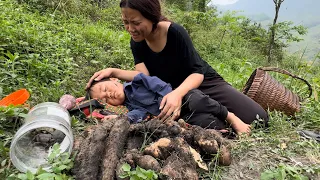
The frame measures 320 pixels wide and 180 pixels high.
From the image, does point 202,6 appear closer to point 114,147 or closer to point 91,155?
point 114,147

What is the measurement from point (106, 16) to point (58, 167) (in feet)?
20.7

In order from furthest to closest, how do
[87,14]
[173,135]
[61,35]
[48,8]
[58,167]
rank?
[87,14]
[48,8]
[61,35]
[173,135]
[58,167]

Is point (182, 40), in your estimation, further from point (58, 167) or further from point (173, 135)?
point (58, 167)

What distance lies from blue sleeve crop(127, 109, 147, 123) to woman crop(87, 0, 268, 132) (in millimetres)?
291

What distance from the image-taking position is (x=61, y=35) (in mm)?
4664

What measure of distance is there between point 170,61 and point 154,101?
1.51 ft

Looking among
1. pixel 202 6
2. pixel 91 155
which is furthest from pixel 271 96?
pixel 202 6

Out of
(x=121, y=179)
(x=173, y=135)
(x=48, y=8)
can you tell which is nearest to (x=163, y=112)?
(x=173, y=135)

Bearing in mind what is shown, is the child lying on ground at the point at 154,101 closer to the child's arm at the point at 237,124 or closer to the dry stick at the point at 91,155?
the child's arm at the point at 237,124

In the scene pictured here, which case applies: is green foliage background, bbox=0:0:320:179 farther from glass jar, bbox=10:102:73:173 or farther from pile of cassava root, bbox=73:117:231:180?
pile of cassava root, bbox=73:117:231:180

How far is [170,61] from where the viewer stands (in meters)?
2.92

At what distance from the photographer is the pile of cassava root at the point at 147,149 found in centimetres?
160

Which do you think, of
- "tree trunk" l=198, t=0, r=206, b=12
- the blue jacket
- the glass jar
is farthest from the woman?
"tree trunk" l=198, t=0, r=206, b=12

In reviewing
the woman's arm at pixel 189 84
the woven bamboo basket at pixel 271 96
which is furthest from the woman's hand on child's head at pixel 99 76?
the woven bamboo basket at pixel 271 96
